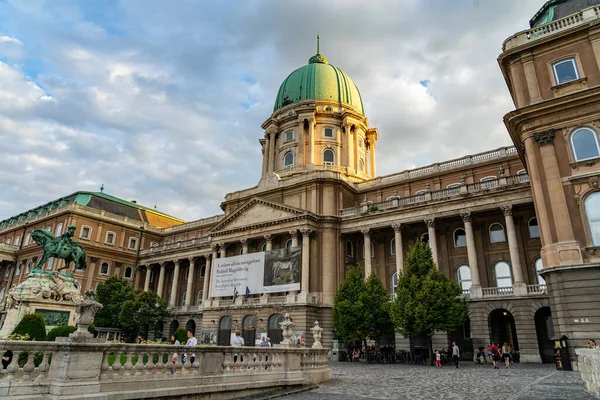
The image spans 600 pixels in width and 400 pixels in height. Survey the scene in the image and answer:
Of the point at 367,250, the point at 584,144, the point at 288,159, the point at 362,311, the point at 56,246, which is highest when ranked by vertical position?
the point at 288,159

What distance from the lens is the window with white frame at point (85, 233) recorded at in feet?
182

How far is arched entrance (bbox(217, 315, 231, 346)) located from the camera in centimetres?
4262

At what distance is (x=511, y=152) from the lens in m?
38.5

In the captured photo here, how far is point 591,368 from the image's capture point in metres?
11.3

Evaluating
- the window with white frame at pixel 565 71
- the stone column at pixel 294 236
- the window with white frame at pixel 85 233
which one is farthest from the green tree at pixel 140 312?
the window with white frame at pixel 565 71

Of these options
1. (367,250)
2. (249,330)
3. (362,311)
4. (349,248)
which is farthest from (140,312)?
(362,311)

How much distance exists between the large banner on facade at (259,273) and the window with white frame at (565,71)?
2478 centimetres

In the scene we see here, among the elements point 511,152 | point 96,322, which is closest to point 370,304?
point 511,152

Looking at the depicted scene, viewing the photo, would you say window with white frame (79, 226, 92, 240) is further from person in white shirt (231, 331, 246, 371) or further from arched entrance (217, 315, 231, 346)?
person in white shirt (231, 331, 246, 371)

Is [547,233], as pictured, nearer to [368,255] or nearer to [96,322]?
[368,255]

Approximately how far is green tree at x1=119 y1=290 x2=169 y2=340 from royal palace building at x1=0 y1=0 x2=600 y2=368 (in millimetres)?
5099

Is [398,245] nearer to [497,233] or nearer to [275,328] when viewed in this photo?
[497,233]

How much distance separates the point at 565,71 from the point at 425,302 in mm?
16997

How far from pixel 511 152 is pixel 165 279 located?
4818cm
